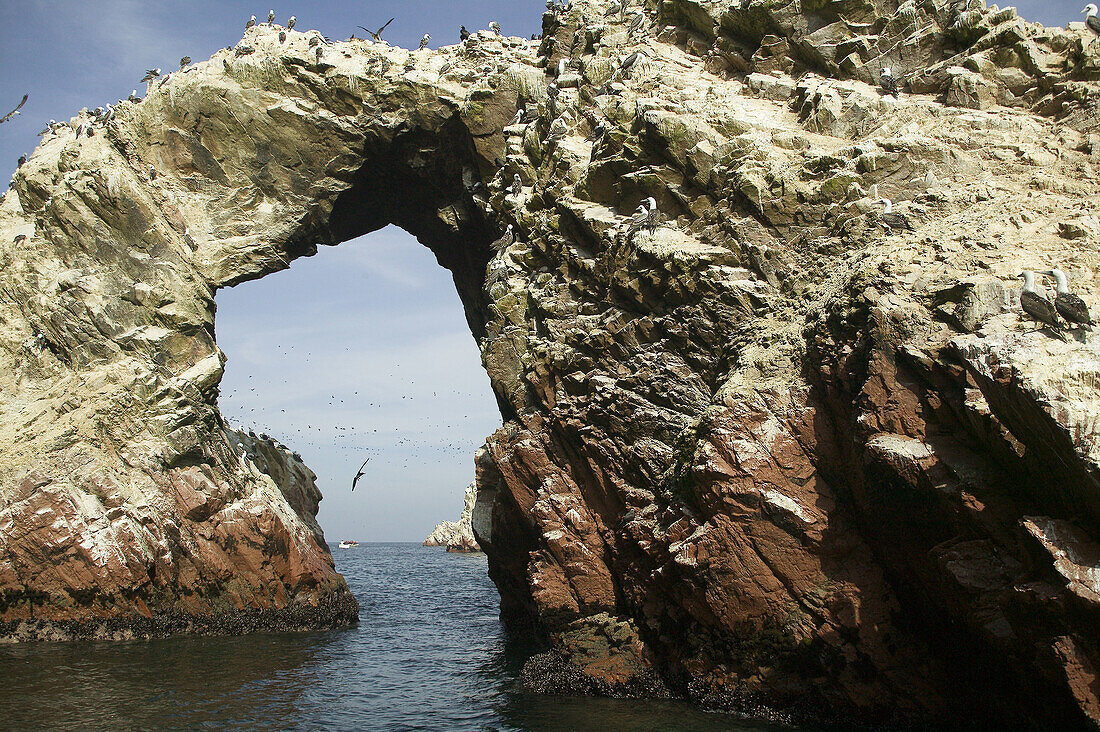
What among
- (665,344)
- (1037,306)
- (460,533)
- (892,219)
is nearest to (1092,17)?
(892,219)

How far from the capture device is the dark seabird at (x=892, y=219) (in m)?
15.0

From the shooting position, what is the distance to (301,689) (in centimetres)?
1761

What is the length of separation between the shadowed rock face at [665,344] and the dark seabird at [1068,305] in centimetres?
52

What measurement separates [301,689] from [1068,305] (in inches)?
725

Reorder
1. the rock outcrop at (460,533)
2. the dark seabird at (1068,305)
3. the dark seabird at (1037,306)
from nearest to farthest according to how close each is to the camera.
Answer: the dark seabird at (1068,305), the dark seabird at (1037,306), the rock outcrop at (460,533)

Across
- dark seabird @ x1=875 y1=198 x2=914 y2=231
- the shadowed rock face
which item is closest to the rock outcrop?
the shadowed rock face

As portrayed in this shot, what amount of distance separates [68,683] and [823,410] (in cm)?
1884

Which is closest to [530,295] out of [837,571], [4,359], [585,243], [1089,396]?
[585,243]

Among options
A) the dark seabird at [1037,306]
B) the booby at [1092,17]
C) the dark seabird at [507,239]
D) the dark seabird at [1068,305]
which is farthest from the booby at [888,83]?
the dark seabird at [507,239]

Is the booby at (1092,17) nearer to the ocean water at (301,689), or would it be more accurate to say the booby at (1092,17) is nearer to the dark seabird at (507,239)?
the dark seabird at (507,239)

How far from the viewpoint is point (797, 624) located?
13.2m

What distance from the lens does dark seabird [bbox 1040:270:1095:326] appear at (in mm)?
10188

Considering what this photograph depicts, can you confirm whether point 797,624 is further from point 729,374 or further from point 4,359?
point 4,359

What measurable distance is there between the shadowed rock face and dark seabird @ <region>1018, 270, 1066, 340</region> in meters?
0.27
